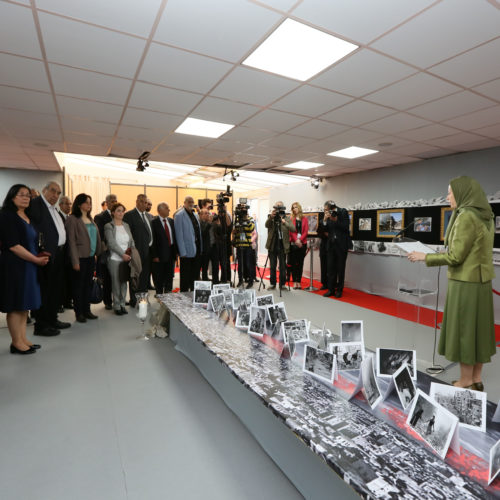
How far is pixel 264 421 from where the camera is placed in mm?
1575

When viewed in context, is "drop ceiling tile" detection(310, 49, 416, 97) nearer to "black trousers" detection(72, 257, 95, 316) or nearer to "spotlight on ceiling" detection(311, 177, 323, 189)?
"black trousers" detection(72, 257, 95, 316)

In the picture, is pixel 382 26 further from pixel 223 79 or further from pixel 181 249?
pixel 181 249

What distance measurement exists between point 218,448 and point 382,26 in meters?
2.42

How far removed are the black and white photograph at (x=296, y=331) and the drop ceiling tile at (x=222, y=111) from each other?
6.93 feet

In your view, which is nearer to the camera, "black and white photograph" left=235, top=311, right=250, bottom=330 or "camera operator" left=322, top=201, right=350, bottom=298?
"black and white photograph" left=235, top=311, right=250, bottom=330

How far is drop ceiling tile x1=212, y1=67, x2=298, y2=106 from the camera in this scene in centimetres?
238

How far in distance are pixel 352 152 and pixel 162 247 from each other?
308 cm

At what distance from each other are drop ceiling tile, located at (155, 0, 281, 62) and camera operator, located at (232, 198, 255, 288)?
332 centimetres

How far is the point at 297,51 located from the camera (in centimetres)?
207

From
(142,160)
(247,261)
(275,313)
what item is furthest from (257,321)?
(142,160)

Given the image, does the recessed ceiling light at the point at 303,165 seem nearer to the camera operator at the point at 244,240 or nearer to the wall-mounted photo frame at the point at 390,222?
the camera operator at the point at 244,240

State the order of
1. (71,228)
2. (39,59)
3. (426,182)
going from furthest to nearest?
(426,182), (71,228), (39,59)

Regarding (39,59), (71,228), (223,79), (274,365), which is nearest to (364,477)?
(274,365)

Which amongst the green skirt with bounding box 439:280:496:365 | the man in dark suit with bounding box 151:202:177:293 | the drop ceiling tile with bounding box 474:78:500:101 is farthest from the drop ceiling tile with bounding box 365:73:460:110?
the man in dark suit with bounding box 151:202:177:293
